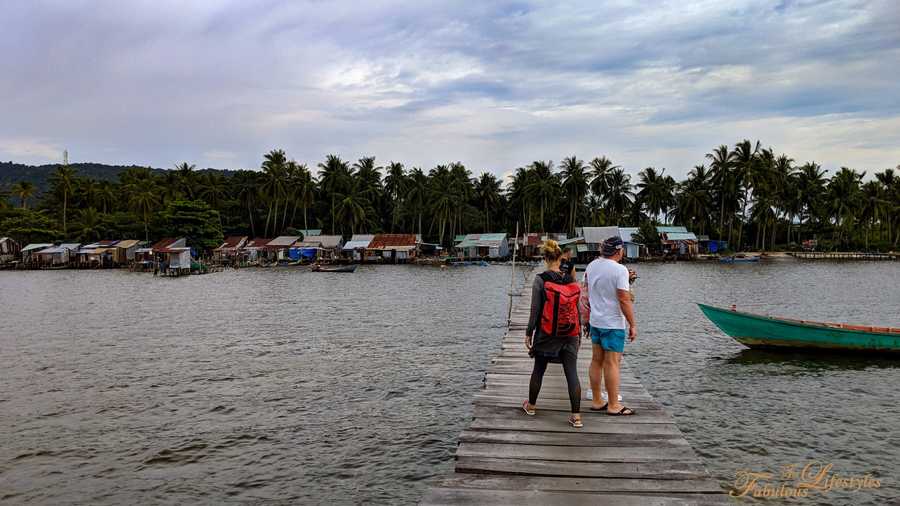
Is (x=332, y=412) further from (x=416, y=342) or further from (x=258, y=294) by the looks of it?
(x=258, y=294)

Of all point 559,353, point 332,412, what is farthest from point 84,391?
point 559,353

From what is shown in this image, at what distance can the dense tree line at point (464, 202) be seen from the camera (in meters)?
81.4

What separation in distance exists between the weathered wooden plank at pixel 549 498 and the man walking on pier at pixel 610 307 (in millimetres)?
1897

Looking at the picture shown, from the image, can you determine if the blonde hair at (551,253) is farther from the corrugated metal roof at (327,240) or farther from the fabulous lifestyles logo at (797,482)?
the corrugated metal roof at (327,240)

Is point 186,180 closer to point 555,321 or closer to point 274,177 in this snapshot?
point 274,177

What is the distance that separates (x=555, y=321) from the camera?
6691mm

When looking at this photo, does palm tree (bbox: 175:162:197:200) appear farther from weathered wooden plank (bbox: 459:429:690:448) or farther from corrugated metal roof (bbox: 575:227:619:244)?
weathered wooden plank (bbox: 459:429:690:448)

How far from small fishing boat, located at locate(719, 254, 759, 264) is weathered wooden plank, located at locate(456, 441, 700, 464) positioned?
236 feet

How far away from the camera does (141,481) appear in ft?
28.9

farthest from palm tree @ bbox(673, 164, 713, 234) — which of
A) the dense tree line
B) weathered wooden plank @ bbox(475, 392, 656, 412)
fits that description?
weathered wooden plank @ bbox(475, 392, 656, 412)

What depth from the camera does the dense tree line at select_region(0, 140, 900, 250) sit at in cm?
8144

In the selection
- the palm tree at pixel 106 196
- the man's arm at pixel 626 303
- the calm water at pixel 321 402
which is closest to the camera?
the man's arm at pixel 626 303

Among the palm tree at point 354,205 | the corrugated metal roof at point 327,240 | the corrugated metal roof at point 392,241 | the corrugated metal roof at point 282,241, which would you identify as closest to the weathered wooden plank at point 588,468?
the corrugated metal roof at point 392,241

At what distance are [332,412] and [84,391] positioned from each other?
654cm
